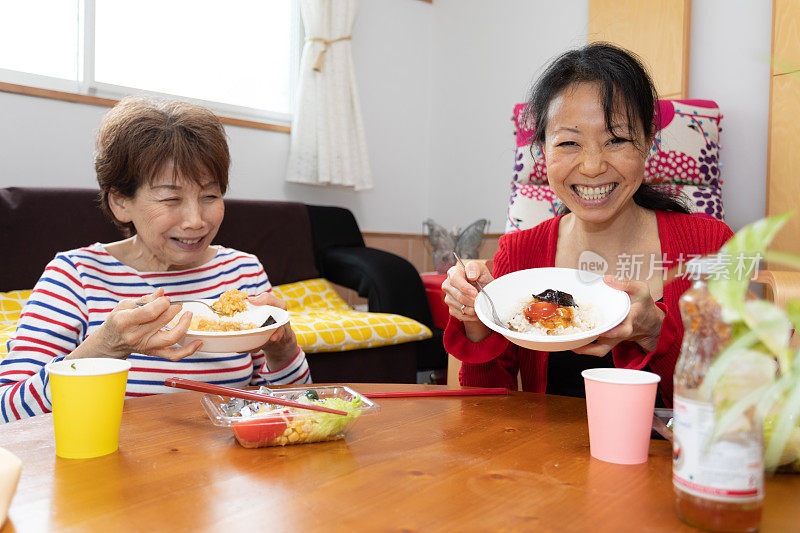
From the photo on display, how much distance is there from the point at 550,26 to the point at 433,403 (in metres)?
3.12

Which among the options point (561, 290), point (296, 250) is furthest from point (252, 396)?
point (296, 250)

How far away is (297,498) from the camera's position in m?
0.64

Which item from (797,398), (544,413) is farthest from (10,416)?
(797,398)

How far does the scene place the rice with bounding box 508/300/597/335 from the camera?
1.06m

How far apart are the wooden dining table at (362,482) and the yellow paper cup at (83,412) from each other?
17mm

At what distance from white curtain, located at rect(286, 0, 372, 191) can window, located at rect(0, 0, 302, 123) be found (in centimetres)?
17

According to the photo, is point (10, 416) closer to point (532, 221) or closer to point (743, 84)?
point (532, 221)

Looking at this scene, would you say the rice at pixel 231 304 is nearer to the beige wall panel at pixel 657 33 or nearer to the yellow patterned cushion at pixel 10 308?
the yellow patterned cushion at pixel 10 308

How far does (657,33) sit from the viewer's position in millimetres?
3039

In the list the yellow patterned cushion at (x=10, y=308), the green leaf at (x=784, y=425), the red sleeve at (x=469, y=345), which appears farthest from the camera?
the yellow patterned cushion at (x=10, y=308)

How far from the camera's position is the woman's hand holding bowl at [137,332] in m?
1.01

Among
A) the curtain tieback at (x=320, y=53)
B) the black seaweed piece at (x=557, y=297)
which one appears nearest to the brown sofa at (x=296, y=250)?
the curtain tieback at (x=320, y=53)

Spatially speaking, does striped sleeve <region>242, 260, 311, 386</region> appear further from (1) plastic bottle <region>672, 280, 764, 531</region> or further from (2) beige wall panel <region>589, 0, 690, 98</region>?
(2) beige wall panel <region>589, 0, 690, 98</region>

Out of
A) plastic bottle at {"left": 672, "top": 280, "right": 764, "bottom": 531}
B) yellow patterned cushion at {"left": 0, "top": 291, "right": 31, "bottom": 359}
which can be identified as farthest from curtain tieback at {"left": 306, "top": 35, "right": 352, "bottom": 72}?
plastic bottle at {"left": 672, "top": 280, "right": 764, "bottom": 531}
